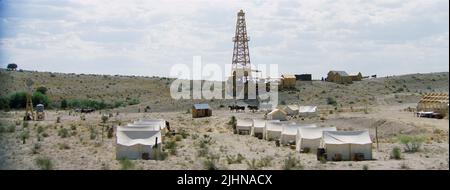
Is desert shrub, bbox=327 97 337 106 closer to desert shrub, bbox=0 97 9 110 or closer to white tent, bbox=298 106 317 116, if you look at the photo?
white tent, bbox=298 106 317 116

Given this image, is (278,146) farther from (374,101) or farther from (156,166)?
(374,101)

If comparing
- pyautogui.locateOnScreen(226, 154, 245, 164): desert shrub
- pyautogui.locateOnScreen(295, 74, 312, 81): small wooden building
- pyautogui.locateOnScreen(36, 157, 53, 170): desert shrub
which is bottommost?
pyautogui.locateOnScreen(226, 154, 245, 164): desert shrub

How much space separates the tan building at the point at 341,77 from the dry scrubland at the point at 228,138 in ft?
4.97

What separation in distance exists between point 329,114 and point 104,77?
201ft

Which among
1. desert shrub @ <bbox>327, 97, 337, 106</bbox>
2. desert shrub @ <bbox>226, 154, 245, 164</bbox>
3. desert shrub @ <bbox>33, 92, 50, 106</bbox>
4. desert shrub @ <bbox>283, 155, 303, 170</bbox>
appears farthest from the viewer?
desert shrub @ <bbox>33, 92, 50, 106</bbox>

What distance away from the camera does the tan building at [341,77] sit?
8252 cm

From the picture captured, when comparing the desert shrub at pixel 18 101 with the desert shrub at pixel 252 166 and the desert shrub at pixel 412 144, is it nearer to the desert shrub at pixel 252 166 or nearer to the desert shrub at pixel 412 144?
the desert shrub at pixel 412 144

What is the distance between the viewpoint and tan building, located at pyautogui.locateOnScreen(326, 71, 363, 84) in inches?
3249

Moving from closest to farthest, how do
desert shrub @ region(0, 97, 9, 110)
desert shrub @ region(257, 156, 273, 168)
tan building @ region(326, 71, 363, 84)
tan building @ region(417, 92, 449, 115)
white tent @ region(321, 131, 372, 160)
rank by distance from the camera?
desert shrub @ region(257, 156, 273, 168), white tent @ region(321, 131, 372, 160), tan building @ region(417, 92, 449, 115), desert shrub @ region(0, 97, 9, 110), tan building @ region(326, 71, 363, 84)

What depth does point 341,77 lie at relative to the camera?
271ft

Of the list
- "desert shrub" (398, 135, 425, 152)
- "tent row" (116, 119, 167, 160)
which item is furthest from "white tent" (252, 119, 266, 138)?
"tent row" (116, 119, 167, 160)

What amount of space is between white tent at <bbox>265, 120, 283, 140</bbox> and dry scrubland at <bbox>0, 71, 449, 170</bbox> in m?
1.00

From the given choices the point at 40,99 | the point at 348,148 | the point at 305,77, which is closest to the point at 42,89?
the point at 40,99
